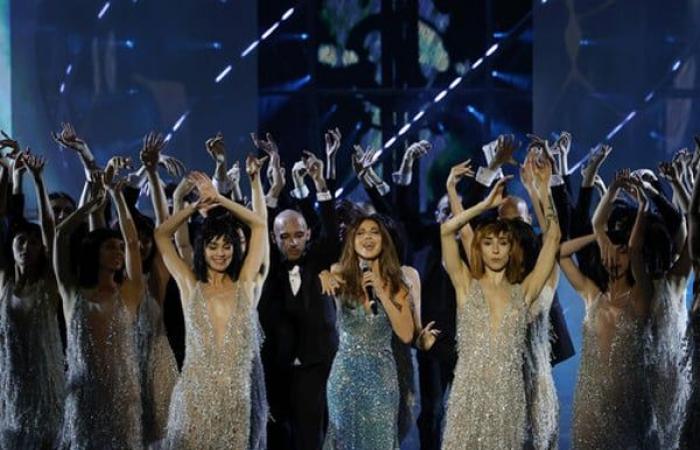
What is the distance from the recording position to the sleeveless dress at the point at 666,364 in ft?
23.1

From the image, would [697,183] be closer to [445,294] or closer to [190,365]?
[445,294]

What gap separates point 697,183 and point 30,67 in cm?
491

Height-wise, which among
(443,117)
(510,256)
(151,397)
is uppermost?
(443,117)

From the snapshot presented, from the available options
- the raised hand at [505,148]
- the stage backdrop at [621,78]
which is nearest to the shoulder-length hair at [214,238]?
the raised hand at [505,148]

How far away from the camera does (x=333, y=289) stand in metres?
6.64

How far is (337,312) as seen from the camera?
6.73m

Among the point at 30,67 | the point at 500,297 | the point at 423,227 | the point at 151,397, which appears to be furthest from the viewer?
the point at 30,67

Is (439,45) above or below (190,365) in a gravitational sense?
above

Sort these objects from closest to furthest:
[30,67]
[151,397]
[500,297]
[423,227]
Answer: [500,297] → [151,397] → [423,227] → [30,67]

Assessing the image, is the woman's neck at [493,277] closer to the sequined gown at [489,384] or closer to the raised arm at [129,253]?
the sequined gown at [489,384]

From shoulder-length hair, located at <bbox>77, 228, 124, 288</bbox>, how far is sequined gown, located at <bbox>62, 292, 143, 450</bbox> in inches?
3.0

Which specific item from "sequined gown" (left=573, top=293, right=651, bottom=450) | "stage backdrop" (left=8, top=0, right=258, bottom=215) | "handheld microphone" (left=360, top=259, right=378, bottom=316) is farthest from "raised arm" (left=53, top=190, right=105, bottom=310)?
"stage backdrop" (left=8, top=0, right=258, bottom=215)

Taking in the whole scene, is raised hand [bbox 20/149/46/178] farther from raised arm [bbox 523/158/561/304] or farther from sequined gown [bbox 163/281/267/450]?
raised arm [bbox 523/158/561/304]

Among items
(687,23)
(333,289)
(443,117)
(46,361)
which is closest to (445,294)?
(333,289)
